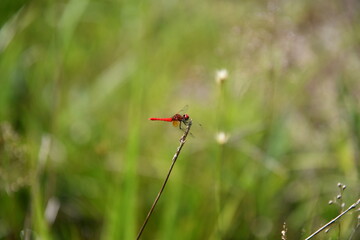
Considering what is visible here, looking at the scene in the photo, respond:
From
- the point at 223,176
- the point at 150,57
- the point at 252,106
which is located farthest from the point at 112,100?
the point at 223,176

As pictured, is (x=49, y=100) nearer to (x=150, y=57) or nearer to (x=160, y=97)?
(x=160, y=97)

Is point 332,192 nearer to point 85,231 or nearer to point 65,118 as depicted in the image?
point 85,231

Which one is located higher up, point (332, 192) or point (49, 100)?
point (49, 100)

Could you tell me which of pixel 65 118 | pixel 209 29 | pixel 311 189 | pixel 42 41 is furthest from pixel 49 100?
pixel 209 29

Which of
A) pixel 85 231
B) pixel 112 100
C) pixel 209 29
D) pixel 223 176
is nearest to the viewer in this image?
pixel 85 231

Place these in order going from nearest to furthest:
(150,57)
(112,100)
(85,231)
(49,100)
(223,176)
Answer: (85,231)
(223,176)
(49,100)
(112,100)
(150,57)

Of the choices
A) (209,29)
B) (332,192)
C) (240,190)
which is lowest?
(240,190)

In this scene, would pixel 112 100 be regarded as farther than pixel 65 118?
Yes
